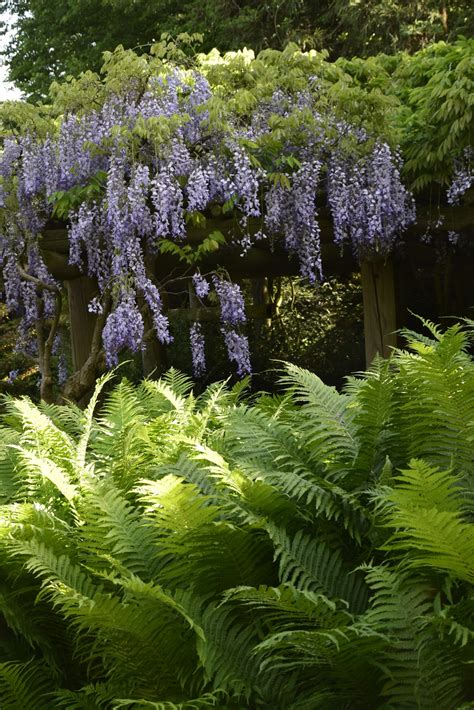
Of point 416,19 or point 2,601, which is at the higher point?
point 416,19

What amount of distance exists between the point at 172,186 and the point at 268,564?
17.0ft

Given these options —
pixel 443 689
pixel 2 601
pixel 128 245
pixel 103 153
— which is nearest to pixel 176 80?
pixel 103 153

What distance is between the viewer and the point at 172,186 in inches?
272

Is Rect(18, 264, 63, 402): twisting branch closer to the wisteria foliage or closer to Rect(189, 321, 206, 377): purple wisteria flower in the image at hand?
the wisteria foliage

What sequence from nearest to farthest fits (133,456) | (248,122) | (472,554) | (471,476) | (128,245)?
(472,554) < (471,476) < (133,456) < (128,245) < (248,122)

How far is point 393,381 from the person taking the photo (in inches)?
88.1

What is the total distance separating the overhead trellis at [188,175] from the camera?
6.98 meters

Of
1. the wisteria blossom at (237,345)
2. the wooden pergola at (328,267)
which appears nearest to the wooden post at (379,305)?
the wooden pergola at (328,267)

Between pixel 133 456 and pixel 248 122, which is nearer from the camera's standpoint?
pixel 133 456

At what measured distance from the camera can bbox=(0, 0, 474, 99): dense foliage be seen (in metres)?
13.3

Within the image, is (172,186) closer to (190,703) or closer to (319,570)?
(319,570)

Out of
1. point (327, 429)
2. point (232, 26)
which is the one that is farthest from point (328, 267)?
point (327, 429)

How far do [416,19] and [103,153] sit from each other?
25.8 ft

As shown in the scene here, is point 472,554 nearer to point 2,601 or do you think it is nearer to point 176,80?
point 2,601
